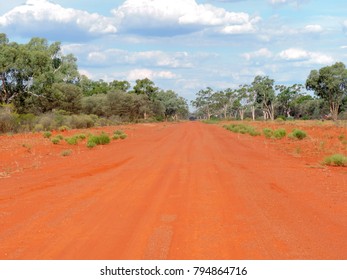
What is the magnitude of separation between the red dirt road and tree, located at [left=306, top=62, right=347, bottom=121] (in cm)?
6119

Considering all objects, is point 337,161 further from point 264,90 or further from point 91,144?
point 264,90

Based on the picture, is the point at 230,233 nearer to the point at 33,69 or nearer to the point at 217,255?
the point at 217,255

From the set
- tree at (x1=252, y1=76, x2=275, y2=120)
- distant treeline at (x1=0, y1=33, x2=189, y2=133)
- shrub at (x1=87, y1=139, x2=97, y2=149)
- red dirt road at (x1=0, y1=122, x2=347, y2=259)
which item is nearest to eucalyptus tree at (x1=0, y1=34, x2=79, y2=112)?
distant treeline at (x1=0, y1=33, x2=189, y2=133)

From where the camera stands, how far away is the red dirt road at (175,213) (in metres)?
5.97

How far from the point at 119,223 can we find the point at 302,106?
109945mm

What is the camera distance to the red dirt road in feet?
19.6

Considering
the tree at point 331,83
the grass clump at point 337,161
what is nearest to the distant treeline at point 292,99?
the tree at point 331,83

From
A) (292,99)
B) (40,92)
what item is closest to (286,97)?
(292,99)

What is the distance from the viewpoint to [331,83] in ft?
232

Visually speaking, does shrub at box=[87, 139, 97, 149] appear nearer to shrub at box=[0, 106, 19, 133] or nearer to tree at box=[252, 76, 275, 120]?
shrub at box=[0, 106, 19, 133]

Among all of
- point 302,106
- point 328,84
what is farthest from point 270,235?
point 302,106

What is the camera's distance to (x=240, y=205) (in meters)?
8.66

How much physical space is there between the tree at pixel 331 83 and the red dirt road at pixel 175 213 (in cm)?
6119

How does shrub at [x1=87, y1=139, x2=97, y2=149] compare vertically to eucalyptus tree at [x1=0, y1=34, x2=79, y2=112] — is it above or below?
below
